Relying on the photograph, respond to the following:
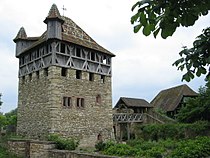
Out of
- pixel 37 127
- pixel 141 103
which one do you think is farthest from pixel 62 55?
pixel 141 103

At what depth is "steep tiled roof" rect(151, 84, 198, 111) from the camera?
3277 cm

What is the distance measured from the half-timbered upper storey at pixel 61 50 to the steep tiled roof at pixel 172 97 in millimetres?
12244

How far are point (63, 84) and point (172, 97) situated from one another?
60.6 feet

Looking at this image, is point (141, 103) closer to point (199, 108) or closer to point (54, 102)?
point (199, 108)

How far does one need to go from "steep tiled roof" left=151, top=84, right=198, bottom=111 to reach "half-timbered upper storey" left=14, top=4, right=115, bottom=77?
12244mm

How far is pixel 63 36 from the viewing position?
20906 mm

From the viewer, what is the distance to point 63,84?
2009 cm

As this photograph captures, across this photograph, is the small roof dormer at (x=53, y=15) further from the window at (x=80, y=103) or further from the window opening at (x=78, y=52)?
the window at (x=80, y=103)

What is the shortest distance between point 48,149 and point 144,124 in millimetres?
14669

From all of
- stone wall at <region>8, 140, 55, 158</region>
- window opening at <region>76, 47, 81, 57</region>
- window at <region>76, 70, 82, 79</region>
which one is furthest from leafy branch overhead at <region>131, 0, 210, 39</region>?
window opening at <region>76, 47, 81, 57</region>

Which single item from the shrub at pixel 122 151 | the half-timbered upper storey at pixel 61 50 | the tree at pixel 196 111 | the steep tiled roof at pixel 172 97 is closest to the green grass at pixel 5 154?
the half-timbered upper storey at pixel 61 50

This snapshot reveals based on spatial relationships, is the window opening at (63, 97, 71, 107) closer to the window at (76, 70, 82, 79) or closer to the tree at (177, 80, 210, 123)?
the window at (76, 70, 82, 79)

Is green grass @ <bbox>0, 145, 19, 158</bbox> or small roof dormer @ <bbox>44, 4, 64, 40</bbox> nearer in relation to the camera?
green grass @ <bbox>0, 145, 19, 158</bbox>

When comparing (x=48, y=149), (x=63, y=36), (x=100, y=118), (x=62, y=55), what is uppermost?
(x=63, y=36)
